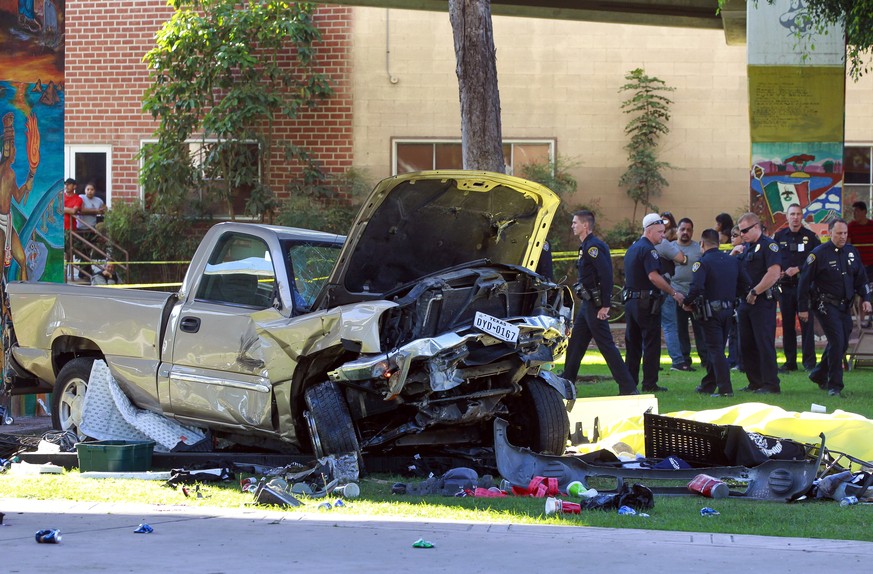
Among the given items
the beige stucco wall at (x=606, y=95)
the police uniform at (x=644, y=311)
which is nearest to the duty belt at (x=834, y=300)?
the police uniform at (x=644, y=311)

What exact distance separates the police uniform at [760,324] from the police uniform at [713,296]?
1.15 ft

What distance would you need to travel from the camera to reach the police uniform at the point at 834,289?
559 inches

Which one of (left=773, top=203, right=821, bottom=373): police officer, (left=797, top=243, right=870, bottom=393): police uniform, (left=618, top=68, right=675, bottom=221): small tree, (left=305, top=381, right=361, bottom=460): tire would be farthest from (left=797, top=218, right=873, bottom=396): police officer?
(left=618, top=68, right=675, bottom=221): small tree

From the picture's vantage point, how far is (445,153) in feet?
81.0

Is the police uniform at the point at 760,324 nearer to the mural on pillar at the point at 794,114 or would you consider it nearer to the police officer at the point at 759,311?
the police officer at the point at 759,311

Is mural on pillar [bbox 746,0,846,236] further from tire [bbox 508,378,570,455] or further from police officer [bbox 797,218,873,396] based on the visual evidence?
tire [bbox 508,378,570,455]

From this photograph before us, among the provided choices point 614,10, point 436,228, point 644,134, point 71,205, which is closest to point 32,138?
point 436,228

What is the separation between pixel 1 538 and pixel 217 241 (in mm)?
3522

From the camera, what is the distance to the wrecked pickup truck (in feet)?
27.6

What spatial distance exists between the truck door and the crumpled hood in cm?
68

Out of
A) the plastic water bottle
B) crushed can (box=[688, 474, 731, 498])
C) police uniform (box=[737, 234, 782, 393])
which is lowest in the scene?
the plastic water bottle

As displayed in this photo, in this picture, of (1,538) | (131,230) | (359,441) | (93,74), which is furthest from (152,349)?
(93,74)

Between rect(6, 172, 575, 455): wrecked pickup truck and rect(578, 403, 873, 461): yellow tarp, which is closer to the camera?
rect(6, 172, 575, 455): wrecked pickup truck

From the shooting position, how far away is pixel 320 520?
23.5 feet
